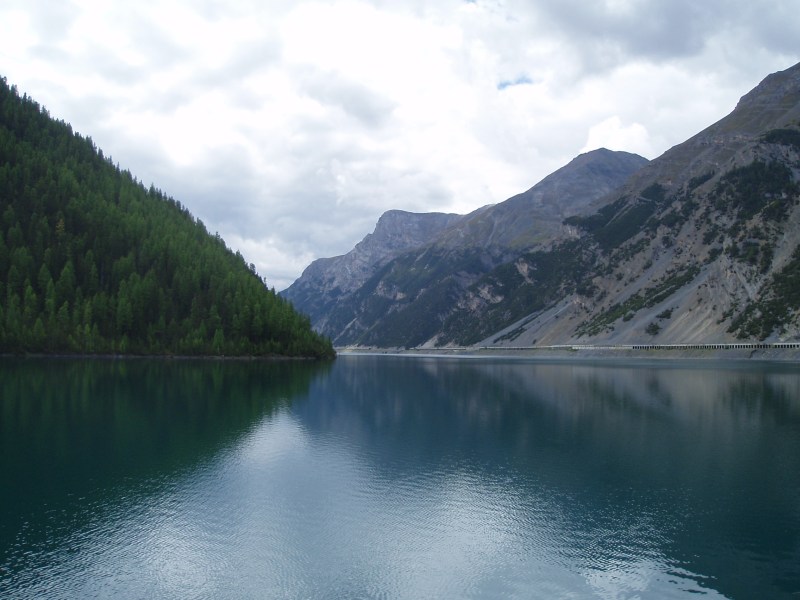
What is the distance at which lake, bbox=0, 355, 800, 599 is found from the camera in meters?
18.2

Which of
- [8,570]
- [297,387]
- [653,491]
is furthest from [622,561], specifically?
[297,387]

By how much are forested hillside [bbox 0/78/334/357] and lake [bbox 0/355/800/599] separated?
78701 millimetres

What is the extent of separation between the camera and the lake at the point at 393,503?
18.2 metres

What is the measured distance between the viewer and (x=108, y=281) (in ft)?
472

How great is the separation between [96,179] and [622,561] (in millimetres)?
194388

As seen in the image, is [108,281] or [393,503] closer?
[393,503]

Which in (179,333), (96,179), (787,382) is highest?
(96,179)

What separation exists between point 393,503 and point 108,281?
→ 5385 inches

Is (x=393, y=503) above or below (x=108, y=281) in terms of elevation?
below

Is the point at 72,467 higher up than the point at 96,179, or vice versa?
the point at 96,179

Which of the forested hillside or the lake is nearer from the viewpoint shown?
the lake

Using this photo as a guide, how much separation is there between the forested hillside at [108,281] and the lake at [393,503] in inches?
3098

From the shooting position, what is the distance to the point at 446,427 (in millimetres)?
46781

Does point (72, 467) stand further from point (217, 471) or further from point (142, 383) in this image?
point (142, 383)
